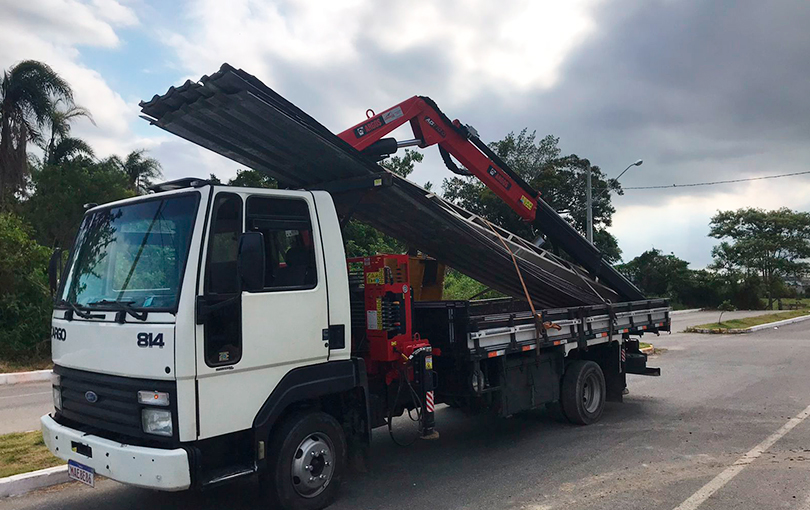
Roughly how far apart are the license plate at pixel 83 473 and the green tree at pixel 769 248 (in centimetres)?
4191

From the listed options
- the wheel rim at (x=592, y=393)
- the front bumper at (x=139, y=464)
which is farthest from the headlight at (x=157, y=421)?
the wheel rim at (x=592, y=393)

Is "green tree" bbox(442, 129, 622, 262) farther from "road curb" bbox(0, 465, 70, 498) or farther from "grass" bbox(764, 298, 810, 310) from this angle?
"road curb" bbox(0, 465, 70, 498)

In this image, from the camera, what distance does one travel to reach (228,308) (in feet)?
13.9

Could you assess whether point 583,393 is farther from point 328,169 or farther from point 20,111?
point 20,111

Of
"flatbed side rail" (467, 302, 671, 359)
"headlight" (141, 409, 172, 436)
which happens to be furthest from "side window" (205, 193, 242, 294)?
"flatbed side rail" (467, 302, 671, 359)

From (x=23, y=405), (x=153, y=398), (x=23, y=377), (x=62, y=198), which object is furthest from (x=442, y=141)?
(x=62, y=198)

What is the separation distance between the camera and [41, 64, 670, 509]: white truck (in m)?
4.03

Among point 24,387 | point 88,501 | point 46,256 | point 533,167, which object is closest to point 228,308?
point 88,501

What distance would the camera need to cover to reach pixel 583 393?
787 centimetres

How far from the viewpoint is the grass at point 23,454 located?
5723 mm

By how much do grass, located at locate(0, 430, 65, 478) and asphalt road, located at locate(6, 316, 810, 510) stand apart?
43cm

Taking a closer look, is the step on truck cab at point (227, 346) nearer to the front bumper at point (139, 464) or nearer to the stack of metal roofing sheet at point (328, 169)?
the front bumper at point (139, 464)

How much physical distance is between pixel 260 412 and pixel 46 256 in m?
12.2

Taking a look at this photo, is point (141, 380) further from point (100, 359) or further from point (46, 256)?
point (46, 256)
